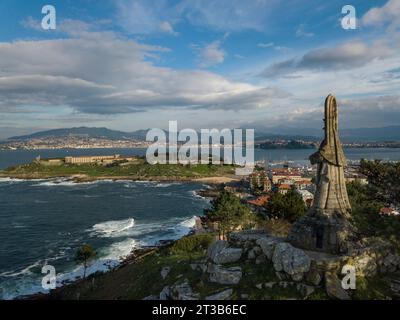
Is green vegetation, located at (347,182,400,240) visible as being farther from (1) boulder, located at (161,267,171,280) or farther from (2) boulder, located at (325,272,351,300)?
(1) boulder, located at (161,267,171,280)

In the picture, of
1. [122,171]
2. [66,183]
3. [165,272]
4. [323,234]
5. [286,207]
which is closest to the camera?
[323,234]

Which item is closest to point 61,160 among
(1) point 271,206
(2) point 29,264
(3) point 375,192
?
(2) point 29,264

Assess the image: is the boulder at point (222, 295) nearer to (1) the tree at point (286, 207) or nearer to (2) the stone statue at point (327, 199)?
(2) the stone statue at point (327, 199)

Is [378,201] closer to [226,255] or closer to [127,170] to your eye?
[226,255]

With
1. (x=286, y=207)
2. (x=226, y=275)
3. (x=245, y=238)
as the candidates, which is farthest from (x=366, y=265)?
(x=286, y=207)

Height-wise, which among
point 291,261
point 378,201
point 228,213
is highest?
point 378,201

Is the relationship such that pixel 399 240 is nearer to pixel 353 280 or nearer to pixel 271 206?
pixel 353 280

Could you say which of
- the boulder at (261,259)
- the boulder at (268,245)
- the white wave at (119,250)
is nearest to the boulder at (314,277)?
the boulder at (268,245)
